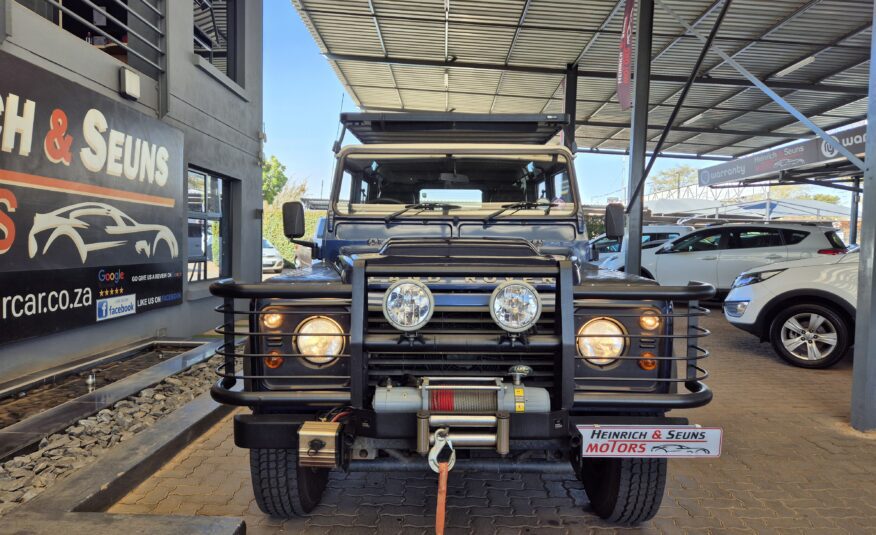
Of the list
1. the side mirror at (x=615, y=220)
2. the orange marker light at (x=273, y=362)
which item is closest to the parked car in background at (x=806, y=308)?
the side mirror at (x=615, y=220)

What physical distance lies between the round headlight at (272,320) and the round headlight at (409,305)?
1.71 feet

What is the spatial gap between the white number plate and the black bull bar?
Result: 0.34ft

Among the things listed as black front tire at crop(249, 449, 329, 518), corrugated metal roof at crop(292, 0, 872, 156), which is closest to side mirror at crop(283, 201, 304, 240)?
black front tire at crop(249, 449, 329, 518)

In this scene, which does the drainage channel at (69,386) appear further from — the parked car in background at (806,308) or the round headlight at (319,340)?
the parked car in background at (806,308)

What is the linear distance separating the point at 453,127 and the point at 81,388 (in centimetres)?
396

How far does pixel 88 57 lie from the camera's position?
556 centimetres

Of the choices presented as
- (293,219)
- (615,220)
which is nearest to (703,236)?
(615,220)

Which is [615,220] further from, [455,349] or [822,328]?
[822,328]

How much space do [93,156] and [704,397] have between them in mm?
5718

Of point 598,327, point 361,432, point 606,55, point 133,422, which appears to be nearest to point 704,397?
point 598,327

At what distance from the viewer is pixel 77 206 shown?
17.4 ft

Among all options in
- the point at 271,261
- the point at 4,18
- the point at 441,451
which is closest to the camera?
the point at 441,451

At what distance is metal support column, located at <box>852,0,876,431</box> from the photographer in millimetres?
4117

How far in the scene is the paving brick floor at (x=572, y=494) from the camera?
2885mm
